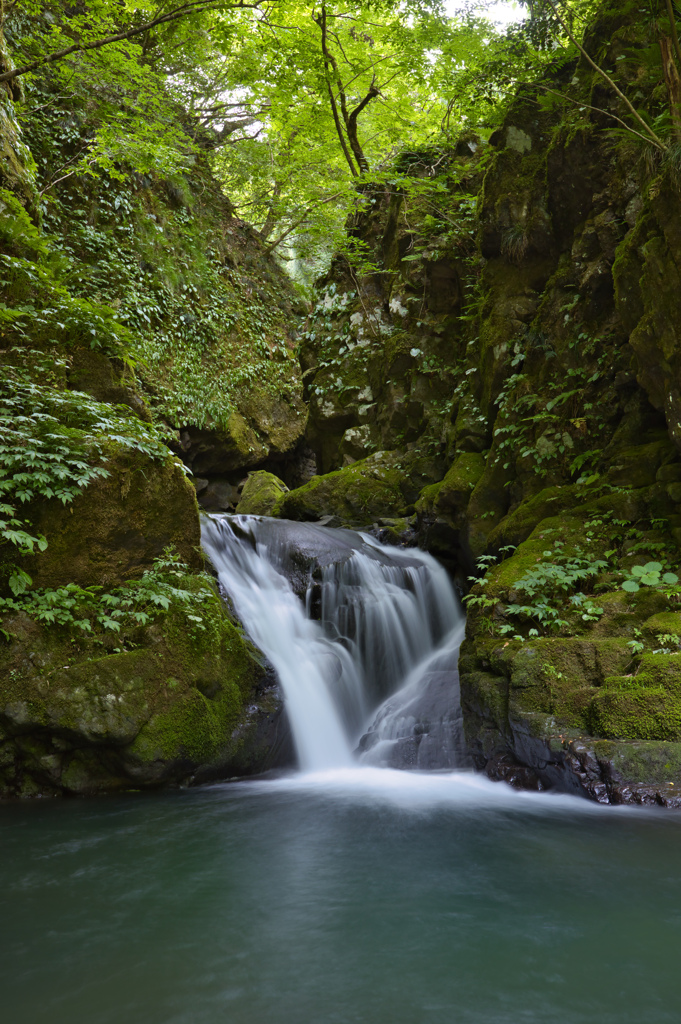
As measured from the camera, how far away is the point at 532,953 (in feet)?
8.16

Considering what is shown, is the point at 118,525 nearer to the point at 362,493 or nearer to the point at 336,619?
the point at 336,619

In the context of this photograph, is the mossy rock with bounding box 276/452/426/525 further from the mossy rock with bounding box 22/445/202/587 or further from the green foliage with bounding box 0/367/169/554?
the green foliage with bounding box 0/367/169/554

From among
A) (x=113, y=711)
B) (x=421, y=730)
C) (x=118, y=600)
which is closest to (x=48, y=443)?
(x=118, y=600)

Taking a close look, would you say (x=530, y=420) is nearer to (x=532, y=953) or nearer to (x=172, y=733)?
(x=172, y=733)

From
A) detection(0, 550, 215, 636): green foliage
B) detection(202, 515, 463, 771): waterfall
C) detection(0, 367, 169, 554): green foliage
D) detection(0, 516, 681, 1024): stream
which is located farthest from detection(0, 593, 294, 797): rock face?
detection(202, 515, 463, 771): waterfall

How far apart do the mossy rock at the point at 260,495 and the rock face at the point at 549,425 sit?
79 cm

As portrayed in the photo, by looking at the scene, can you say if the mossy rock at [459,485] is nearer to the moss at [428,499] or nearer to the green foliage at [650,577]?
the moss at [428,499]

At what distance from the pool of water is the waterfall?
202 centimetres

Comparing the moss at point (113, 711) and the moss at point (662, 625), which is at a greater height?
the moss at point (662, 625)

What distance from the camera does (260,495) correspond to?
13109 millimetres

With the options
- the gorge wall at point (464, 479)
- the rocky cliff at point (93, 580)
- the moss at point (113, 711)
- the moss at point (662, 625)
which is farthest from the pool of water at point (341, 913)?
the moss at point (662, 625)

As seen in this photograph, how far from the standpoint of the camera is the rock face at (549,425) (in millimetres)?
4848

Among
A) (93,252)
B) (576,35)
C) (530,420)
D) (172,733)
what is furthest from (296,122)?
(172,733)

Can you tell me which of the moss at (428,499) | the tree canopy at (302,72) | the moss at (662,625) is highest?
the tree canopy at (302,72)
